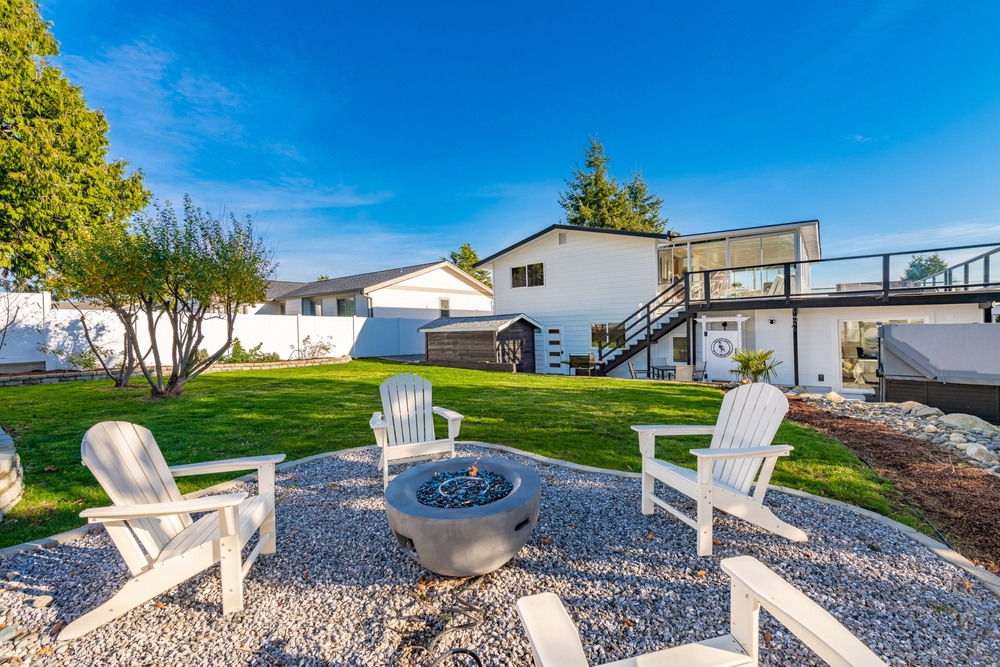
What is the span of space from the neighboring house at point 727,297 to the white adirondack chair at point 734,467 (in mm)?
10668

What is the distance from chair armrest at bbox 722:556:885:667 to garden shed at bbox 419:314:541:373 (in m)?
13.5

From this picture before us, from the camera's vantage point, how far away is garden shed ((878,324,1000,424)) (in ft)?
22.5

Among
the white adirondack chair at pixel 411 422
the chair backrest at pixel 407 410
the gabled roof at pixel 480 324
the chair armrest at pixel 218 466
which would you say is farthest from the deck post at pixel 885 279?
the chair armrest at pixel 218 466

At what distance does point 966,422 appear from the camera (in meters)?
6.44

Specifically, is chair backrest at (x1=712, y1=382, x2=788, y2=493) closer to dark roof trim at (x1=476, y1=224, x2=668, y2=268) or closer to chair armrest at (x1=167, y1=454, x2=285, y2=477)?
chair armrest at (x1=167, y1=454, x2=285, y2=477)

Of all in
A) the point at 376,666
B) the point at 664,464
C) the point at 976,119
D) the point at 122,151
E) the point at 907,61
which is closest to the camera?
the point at 376,666

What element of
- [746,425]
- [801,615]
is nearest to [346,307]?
[746,425]

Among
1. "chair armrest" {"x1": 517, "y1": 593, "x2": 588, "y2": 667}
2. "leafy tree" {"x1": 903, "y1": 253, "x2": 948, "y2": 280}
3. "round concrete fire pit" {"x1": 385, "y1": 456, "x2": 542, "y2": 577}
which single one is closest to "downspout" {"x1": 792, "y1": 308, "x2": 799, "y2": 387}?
"leafy tree" {"x1": 903, "y1": 253, "x2": 948, "y2": 280}

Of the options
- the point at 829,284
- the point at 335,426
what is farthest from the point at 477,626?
the point at 829,284

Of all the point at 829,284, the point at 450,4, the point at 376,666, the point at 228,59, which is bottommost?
the point at 376,666

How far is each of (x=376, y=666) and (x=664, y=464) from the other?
2.32 metres

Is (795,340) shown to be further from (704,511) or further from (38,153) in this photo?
(38,153)

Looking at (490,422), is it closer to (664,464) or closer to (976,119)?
(664,464)

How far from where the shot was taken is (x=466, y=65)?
14820 millimetres
